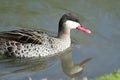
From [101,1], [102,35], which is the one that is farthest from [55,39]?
[101,1]

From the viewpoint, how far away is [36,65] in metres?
12.0

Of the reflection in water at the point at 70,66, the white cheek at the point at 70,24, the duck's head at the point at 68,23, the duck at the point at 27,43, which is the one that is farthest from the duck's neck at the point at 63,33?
the reflection in water at the point at 70,66

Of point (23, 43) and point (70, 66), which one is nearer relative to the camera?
point (70, 66)

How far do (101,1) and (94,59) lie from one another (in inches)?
148

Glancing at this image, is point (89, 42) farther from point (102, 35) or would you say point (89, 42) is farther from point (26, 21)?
point (26, 21)

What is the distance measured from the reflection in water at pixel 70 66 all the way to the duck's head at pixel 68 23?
695 millimetres

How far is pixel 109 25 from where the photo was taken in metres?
14.0

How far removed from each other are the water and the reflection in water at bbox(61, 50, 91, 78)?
0.09m

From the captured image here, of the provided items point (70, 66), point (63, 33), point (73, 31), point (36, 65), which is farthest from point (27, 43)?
point (73, 31)

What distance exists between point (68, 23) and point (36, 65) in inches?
59.2

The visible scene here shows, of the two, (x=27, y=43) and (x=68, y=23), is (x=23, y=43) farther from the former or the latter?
(x=68, y=23)

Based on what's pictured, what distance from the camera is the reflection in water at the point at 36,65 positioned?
11552mm

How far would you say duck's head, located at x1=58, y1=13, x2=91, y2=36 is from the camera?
12552 mm

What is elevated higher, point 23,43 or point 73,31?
point 23,43
